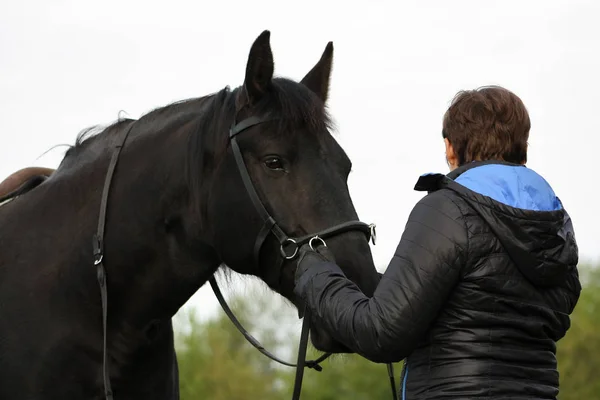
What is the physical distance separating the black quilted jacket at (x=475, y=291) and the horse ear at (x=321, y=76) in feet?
5.21

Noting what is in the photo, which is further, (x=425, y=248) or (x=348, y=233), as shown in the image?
(x=348, y=233)

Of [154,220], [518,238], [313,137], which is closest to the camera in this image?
[518,238]

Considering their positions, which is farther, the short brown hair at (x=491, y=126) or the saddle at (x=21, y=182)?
the saddle at (x=21, y=182)

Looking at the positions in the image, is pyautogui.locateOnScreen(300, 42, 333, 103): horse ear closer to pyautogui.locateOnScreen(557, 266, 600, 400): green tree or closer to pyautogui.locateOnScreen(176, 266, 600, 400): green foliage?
pyautogui.locateOnScreen(176, 266, 600, 400): green foliage

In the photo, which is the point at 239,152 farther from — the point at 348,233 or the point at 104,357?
the point at 104,357

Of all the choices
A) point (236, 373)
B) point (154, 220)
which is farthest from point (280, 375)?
point (154, 220)

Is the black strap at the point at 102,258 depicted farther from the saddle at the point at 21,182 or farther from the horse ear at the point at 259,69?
the horse ear at the point at 259,69

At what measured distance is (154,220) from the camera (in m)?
4.61

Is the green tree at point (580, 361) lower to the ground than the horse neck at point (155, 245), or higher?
lower

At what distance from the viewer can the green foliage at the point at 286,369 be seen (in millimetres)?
30984

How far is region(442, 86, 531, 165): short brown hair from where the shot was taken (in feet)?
11.6

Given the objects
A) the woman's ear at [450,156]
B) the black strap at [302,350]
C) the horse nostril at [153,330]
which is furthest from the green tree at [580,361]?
the woman's ear at [450,156]

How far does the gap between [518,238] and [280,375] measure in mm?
30426

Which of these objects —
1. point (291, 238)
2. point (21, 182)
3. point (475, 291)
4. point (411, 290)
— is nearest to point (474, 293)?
point (475, 291)
